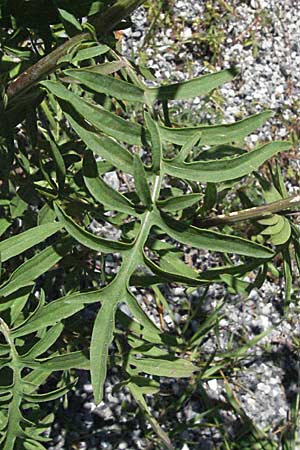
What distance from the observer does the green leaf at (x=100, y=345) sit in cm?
113

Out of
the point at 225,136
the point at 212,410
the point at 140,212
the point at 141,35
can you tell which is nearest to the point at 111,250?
the point at 140,212

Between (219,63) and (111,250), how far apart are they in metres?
1.73

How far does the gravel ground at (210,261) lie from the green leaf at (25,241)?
35.4 inches

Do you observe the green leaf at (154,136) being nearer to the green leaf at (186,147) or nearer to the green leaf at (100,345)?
the green leaf at (186,147)

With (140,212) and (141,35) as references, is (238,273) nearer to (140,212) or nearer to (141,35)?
(140,212)

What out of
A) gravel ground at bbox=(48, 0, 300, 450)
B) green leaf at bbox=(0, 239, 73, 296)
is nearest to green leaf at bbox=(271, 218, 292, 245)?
green leaf at bbox=(0, 239, 73, 296)

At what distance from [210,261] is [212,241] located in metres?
1.29

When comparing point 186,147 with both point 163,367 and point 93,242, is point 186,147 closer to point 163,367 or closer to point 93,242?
point 93,242

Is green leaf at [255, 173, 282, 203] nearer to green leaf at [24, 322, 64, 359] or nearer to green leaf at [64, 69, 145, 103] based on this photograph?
green leaf at [64, 69, 145, 103]

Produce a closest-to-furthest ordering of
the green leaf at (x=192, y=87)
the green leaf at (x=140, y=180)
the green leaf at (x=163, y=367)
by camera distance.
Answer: the green leaf at (x=140, y=180) → the green leaf at (x=192, y=87) → the green leaf at (x=163, y=367)

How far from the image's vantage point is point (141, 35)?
8.84 ft

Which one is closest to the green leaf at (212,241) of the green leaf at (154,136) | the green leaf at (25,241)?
the green leaf at (154,136)

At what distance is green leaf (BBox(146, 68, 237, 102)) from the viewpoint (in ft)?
3.99

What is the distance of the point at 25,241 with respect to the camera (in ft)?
4.15
